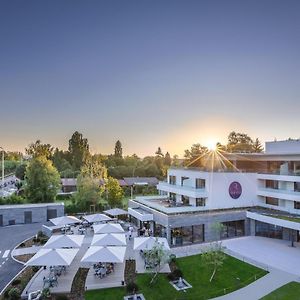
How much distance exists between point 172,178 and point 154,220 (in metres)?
11.0

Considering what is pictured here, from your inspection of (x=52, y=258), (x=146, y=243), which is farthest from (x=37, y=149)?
(x=146, y=243)

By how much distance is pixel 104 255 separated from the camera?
23.4m

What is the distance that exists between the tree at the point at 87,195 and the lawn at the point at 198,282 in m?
26.7

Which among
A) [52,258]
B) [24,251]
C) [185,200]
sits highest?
[185,200]

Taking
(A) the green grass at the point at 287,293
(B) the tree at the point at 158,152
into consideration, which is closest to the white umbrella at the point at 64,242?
(A) the green grass at the point at 287,293

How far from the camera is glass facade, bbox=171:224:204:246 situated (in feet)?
106

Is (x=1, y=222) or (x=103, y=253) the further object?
(x=1, y=222)

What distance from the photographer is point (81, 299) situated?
2058 cm

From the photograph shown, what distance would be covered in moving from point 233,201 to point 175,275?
1710cm

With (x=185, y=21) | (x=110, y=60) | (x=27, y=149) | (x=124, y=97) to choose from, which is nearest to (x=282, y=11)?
(x=185, y=21)

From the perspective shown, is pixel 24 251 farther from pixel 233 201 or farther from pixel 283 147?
pixel 283 147

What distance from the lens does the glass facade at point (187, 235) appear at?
32438mm

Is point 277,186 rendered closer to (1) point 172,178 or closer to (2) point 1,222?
(1) point 172,178

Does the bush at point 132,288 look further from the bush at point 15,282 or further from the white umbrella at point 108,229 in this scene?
the white umbrella at point 108,229
